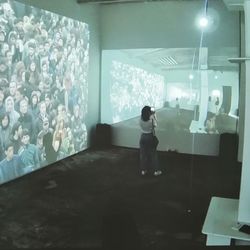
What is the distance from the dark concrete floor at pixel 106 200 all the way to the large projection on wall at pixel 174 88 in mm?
854

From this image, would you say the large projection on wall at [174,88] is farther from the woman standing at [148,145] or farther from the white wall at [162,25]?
the woman standing at [148,145]

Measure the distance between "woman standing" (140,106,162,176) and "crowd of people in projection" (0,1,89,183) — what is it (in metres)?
1.24

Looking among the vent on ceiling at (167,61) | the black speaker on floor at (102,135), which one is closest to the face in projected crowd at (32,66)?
the black speaker on floor at (102,135)

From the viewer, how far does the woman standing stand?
14.9 feet

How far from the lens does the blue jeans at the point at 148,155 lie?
15.0ft

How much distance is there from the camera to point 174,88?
5973mm

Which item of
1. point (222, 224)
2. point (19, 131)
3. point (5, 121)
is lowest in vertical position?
point (222, 224)

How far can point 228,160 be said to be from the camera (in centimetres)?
532

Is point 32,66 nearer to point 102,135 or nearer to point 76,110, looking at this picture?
point 76,110

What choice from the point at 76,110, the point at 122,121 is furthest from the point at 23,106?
the point at 122,121

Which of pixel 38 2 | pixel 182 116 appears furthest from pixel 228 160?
pixel 38 2

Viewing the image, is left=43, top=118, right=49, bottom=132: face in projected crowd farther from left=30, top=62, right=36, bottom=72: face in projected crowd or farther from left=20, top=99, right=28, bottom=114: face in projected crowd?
left=30, top=62, right=36, bottom=72: face in projected crowd

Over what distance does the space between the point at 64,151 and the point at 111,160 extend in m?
0.71

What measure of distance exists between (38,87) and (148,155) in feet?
5.44
